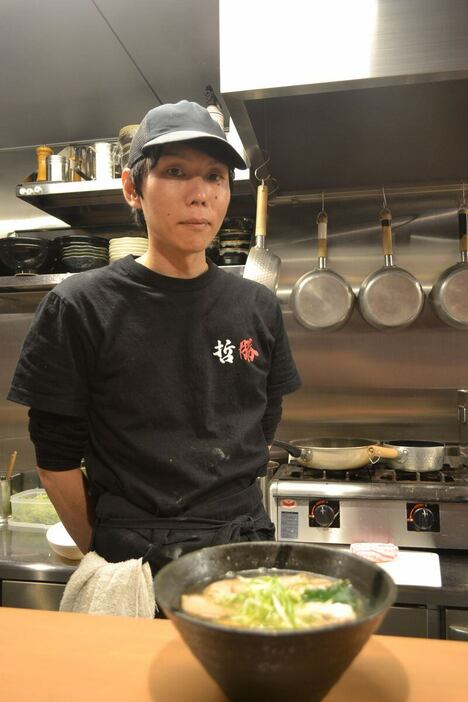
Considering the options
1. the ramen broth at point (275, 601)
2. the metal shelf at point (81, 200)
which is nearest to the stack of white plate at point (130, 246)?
the metal shelf at point (81, 200)

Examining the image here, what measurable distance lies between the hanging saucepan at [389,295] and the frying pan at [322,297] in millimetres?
91

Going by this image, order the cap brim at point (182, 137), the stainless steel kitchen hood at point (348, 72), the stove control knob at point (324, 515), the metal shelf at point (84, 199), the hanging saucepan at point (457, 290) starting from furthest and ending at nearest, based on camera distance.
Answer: the hanging saucepan at point (457, 290) < the metal shelf at point (84, 199) < the stove control knob at point (324, 515) < the stainless steel kitchen hood at point (348, 72) < the cap brim at point (182, 137)

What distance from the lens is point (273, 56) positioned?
1672 mm

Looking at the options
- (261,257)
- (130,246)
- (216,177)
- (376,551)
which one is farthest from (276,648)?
(130,246)

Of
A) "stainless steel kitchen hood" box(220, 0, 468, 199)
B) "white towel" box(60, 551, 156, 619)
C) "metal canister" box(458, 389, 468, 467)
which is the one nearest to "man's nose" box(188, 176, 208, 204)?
"stainless steel kitchen hood" box(220, 0, 468, 199)

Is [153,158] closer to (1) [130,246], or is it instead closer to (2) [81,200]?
(1) [130,246]

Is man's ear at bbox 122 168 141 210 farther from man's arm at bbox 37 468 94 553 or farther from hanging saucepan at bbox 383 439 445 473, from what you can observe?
hanging saucepan at bbox 383 439 445 473

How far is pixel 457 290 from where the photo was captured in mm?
2447

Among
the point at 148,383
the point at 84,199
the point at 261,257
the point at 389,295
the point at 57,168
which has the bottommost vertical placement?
the point at 148,383

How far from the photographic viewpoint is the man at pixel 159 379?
126cm

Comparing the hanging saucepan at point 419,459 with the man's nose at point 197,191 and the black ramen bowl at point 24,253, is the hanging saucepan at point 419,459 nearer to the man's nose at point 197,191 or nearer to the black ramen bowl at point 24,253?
the man's nose at point 197,191

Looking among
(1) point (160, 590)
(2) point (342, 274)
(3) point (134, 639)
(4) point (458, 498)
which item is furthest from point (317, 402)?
(1) point (160, 590)

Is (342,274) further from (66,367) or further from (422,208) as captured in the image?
(66,367)

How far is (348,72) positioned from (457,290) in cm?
116
